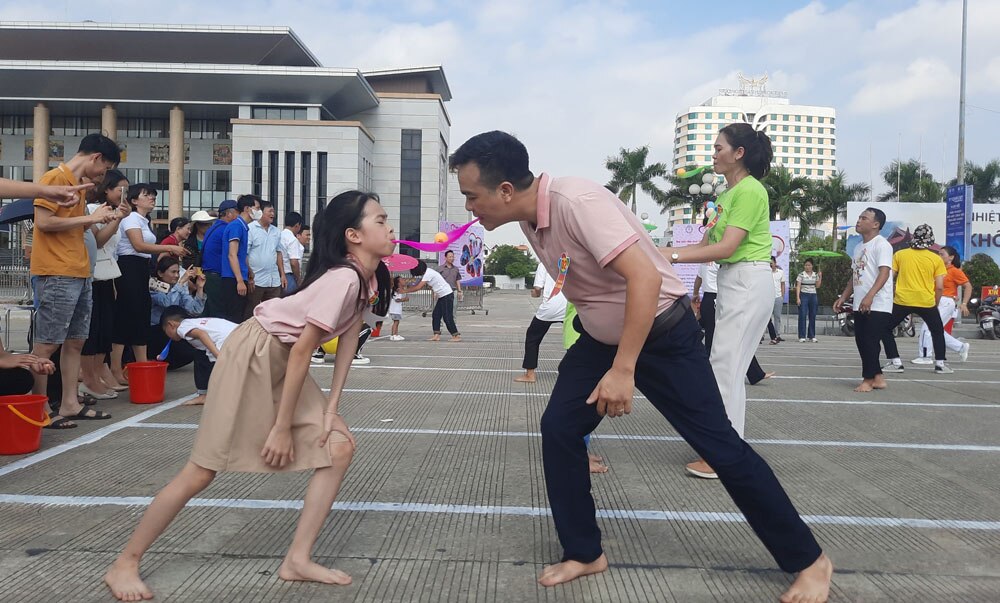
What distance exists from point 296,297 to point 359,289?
9.0 inches

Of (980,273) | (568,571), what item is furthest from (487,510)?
(980,273)

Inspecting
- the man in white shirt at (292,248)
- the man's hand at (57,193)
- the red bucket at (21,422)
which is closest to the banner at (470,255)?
the man in white shirt at (292,248)

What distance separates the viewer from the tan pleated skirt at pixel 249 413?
281 cm

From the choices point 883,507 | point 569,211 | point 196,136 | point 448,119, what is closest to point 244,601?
point 569,211

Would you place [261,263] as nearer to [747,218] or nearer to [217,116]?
[747,218]

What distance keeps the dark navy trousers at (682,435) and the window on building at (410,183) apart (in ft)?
197


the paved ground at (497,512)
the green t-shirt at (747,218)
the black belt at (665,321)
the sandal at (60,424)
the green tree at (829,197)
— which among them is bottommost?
the paved ground at (497,512)

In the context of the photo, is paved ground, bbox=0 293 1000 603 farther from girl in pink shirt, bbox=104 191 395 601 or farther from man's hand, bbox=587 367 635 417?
man's hand, bbox=587 367 635 417

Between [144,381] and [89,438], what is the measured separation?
1412 millimetres

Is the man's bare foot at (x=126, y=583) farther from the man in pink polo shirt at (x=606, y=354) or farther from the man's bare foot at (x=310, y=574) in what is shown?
the man in pink polo shirt at (x=606, y=354)

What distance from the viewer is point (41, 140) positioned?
55.8m

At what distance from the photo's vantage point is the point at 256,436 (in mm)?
2852

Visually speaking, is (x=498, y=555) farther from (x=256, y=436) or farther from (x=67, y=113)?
(x=67, y=113)

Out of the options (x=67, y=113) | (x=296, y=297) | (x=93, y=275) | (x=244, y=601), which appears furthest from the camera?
(x=67, y=113)
